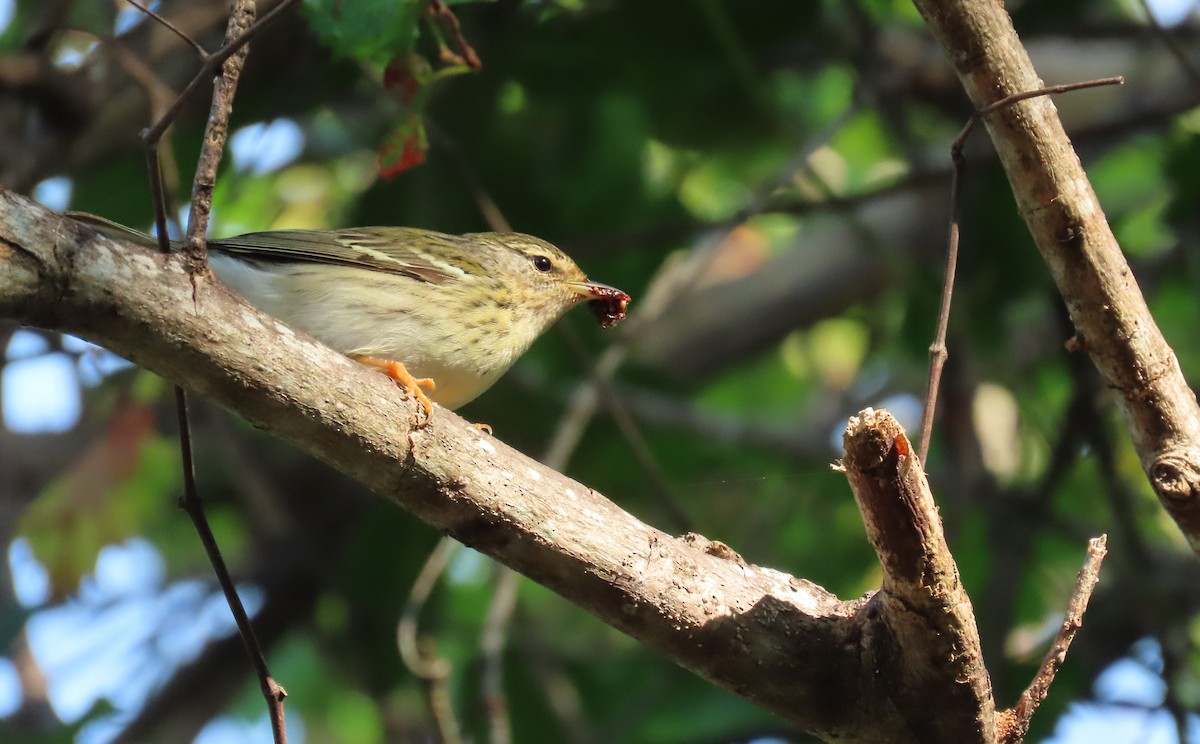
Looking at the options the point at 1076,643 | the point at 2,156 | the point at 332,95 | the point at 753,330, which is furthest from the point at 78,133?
the point at 1076,643

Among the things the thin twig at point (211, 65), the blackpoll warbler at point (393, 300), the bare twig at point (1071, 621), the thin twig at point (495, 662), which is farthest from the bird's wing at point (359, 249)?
the bare twig at point (1071, 621)

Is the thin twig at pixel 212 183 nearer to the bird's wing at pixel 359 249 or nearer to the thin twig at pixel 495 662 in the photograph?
the bird's wing at pixel 359 249

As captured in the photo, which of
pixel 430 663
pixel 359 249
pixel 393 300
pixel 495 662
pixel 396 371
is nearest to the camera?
pixel 396 371

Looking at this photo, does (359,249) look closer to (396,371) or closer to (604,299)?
(396,371)

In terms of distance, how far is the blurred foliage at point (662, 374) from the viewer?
234 inches

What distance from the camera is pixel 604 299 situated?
525cm

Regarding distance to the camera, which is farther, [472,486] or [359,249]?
[359,249]

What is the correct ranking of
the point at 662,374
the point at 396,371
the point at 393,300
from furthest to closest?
the point at 662,374 < the point at 393,300 < the point at 396,371

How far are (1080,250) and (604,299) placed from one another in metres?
2.70

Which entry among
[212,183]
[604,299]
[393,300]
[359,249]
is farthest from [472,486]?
[604,299]

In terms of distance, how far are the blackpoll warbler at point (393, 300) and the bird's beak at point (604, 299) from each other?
1.32 feet

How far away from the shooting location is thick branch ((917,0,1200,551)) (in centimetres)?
268

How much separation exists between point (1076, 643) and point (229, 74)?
5346mm

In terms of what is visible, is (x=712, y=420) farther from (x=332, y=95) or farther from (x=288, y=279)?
(x=288, y=279)
